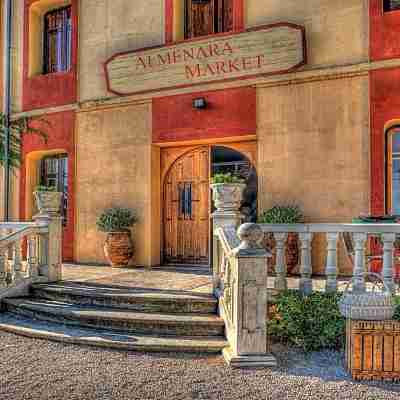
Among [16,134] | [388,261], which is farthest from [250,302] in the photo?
[16,134]

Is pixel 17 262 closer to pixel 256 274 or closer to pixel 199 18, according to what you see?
pixel 256 274

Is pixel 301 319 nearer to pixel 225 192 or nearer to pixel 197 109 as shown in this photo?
pixel 225 192

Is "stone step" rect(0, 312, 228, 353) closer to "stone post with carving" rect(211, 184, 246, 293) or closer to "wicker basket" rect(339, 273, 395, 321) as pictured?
"stone post with carving" rect(211, 184, 246, 293)

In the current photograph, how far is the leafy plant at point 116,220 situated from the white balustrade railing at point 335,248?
13.0 feet

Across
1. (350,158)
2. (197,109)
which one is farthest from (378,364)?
(197,109)

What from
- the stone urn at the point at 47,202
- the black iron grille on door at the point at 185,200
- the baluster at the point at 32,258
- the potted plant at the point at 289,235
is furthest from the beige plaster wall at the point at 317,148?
the baluster at the point at 32,258

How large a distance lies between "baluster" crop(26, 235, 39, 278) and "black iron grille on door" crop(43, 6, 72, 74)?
189 inches

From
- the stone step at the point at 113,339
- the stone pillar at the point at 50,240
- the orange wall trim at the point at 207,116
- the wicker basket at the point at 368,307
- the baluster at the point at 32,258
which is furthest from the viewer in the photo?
the orange wall trim at the point at 207,116

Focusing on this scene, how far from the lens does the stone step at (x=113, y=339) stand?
478 cm

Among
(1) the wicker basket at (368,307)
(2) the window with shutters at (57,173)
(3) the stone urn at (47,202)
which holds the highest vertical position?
(2) the window with shutters at (57,173)

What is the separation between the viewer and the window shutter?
886cm

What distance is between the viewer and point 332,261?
16.8 ft

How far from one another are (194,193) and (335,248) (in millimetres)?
4045

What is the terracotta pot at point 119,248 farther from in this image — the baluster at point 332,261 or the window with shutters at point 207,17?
the baluster at point 332,261
